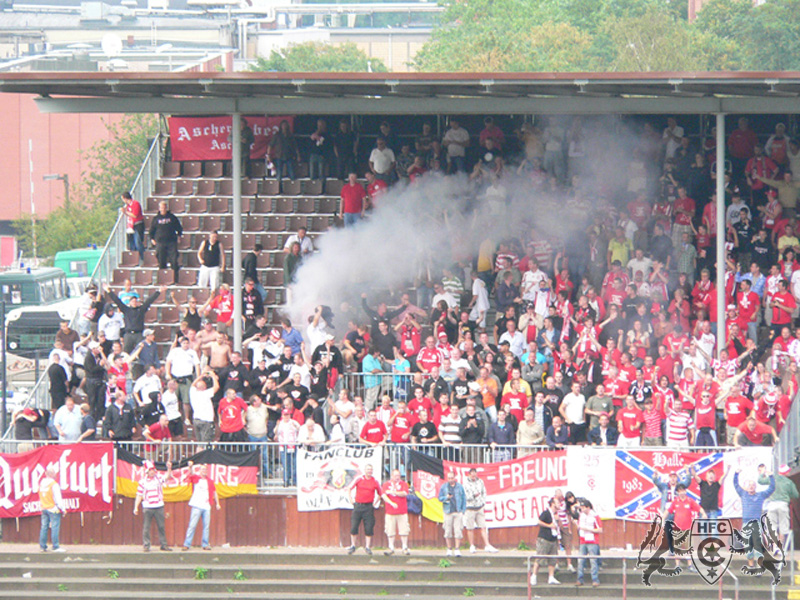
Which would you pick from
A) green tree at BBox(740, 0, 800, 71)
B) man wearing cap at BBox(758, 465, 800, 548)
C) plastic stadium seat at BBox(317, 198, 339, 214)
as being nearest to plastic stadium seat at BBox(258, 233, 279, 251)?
plastic stadium seat at BBox(317, 198, 339, 214)

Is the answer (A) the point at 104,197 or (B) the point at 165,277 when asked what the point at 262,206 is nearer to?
(B) the point at 165,277

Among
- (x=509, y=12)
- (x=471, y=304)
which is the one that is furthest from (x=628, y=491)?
(x=509, y=12)

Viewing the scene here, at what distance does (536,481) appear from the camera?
18.8 m

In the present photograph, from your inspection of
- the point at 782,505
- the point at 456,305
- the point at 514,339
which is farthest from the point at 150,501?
the point at 782,505

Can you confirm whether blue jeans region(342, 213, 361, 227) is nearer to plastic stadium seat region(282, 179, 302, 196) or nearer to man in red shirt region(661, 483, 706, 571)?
plastic stadium seat region(282, 179, 302, 196)

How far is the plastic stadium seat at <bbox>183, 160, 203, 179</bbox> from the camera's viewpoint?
27.5 metres

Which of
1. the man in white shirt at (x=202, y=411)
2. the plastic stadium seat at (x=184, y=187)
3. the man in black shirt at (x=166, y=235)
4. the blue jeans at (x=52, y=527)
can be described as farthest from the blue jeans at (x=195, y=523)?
the plastic stadium seat at (x=184, y=187)

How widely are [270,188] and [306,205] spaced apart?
3.19 feet

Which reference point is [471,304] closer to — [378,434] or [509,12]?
[378,434]

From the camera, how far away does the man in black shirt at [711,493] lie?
1838 centimetres

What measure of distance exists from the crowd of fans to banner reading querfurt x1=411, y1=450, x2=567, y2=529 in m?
0.29

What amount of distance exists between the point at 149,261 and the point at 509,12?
90844 millimetres

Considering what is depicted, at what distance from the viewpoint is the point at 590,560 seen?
17906 mm

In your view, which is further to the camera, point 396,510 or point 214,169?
point 214,169
